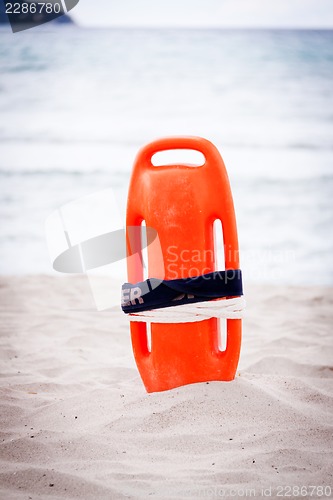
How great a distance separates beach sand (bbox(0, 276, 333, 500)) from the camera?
4.77 feet

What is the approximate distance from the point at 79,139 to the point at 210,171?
8815 mm

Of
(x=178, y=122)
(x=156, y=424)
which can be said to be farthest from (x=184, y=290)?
(x=178, y=122)

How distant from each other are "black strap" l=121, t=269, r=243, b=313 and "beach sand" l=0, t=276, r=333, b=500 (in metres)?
0.32

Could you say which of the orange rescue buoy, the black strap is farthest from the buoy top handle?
the black strap

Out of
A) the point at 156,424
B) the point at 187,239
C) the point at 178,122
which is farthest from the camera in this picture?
the point at 178,122

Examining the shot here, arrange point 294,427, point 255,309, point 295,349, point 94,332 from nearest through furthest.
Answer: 1. point 294,427
2. point 295,349
3. point 94,332
4. point 255,309

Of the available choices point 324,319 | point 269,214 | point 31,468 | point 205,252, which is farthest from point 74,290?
point 269,214

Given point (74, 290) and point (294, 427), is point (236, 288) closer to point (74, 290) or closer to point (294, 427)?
point (294, 427)

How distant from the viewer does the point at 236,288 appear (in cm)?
187

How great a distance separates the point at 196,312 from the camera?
1849mm

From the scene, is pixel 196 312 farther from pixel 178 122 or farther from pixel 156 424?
pixel 178 122

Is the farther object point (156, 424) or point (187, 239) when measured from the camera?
point (187, 239)

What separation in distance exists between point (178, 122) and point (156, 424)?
33.4 feet

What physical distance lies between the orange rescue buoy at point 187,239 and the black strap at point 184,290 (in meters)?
0.04
